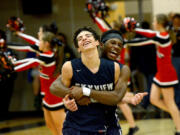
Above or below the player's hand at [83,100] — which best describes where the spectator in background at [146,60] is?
below

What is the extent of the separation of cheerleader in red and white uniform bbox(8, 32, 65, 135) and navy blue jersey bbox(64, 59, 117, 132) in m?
1.91

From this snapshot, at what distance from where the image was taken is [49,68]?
503 cm

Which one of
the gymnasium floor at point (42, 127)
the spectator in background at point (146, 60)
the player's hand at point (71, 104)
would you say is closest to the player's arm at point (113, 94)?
the player's hand at point (71, 104)

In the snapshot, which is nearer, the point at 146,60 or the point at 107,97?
the point at 107,97

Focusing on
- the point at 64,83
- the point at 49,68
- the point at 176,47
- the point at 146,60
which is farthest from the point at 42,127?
the point at 64,83

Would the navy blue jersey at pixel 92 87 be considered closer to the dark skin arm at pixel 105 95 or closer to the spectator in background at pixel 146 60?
the dark skin arm at pixel 105 95

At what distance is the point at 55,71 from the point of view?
4.91 metres

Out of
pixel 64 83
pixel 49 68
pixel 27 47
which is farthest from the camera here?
pixel 27 47

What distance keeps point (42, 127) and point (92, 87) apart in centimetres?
442

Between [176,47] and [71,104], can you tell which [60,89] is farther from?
[176,47]

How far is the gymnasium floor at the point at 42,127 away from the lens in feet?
20.7

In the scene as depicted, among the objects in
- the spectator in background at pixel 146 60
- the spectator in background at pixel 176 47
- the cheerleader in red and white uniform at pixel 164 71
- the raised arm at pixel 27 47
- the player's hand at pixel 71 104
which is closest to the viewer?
the player's hand at pixel 71 104

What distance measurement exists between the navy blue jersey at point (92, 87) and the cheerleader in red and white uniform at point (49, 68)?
6.27ft

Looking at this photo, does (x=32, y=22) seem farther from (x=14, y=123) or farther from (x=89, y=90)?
(x=89, y=90)
